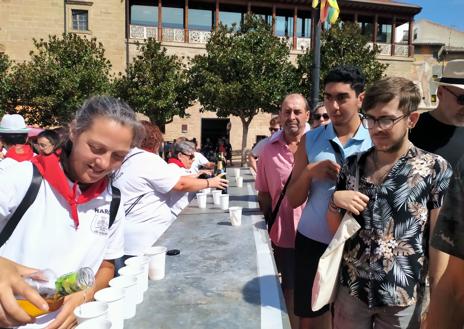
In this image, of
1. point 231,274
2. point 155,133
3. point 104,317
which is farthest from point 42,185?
point 155,133

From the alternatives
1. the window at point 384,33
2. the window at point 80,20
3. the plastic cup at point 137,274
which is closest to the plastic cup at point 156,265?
→ the plastic cup at point 137,274

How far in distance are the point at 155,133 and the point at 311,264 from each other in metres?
1.70

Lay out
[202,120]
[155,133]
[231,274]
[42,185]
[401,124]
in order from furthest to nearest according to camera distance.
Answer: [202,120], [155,133], [231,274], [401,124], [42,185]

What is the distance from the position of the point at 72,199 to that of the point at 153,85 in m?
16.9

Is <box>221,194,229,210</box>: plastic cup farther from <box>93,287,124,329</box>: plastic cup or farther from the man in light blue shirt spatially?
<box>93,287,124,329</box>: plastic cup

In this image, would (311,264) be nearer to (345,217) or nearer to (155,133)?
(345,217)

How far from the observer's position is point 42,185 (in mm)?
1409

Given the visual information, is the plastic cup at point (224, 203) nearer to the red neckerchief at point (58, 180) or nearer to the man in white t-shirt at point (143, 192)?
the man in white t-shirt at point (143, 192)

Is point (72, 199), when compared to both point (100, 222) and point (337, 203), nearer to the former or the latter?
point (100, 222)

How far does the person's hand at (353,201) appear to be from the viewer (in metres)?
1.74

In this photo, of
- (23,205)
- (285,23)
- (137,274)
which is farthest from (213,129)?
(23,205)

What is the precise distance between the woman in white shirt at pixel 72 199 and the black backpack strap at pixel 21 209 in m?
0.01

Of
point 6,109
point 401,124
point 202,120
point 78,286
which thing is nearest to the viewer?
point 78,286

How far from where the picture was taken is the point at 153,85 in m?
17.6
